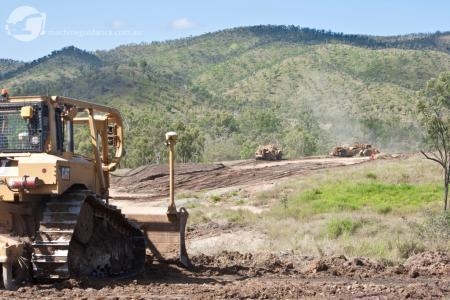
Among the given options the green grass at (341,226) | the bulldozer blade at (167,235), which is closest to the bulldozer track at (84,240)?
the bulldozer blade at (167,235)

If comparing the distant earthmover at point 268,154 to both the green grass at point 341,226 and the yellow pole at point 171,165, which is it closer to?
the green grass at point 341,226

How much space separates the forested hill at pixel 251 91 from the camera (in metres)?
68.4

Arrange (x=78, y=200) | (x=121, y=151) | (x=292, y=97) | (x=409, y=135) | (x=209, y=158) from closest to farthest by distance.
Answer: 1. (x=78, y=200)
2. (x=121, y=151)
3. (x=209, y=158)
4. (x=409, y=135)
5. (x=292, y=97)

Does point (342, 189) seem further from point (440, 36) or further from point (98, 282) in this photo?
point (440, 36)

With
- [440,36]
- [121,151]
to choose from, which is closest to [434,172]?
[121,151]

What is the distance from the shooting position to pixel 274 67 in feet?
397

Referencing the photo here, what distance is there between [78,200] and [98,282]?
4.19 feet

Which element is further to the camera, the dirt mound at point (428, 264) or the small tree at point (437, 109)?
the small tree at point (437, 109)

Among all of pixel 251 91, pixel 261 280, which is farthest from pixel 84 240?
pixel 251 91

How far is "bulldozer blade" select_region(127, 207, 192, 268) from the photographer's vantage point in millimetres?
12992

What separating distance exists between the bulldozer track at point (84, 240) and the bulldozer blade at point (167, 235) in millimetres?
571

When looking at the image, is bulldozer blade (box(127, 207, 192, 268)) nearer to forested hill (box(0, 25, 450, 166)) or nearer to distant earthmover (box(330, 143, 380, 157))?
distant earthmover (box(330, 143, 380, 157))

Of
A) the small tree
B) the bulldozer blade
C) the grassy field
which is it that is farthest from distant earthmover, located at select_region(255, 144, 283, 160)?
the bulldozer blade

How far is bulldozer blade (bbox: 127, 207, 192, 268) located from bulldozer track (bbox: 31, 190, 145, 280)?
1.87 ft
